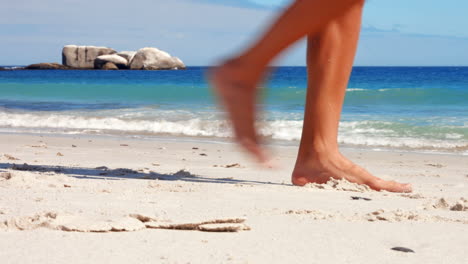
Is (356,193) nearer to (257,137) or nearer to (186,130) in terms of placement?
(257,137)

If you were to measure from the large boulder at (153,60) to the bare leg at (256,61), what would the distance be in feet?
146

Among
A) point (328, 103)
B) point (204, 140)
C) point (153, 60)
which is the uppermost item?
point (153, 60)

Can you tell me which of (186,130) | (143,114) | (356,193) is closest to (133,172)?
(356,193)

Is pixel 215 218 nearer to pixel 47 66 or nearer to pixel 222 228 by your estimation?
pixel 222 228

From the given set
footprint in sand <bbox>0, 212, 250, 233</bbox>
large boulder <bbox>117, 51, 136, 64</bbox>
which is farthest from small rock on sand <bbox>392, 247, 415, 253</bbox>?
large boulder <bbox>117, 51, 136, 64</bbox>

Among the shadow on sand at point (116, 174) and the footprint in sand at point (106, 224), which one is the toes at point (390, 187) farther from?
the footprint in sand at point (106, 224)

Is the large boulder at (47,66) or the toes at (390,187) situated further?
the large boulder at (47,66)

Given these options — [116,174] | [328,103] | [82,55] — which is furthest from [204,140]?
[82,55]

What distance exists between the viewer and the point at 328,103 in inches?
114

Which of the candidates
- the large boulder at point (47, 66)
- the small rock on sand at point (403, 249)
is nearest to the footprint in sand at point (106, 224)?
the small rock on sand at point (403, 249)

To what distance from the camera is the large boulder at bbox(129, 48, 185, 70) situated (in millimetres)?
45719

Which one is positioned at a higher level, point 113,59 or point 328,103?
point 113,59

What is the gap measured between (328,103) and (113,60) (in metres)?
45.0

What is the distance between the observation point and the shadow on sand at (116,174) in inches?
126
